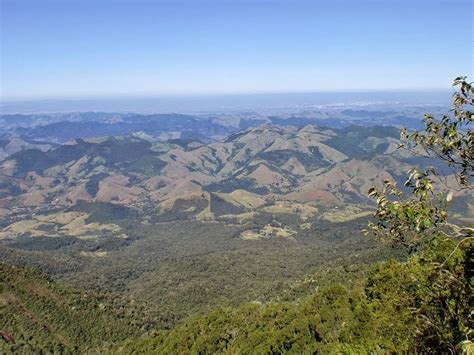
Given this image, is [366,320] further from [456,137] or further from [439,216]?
[456,137]

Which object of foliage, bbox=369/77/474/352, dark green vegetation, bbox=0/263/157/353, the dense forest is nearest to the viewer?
foliage, bbox=369/77/474/352

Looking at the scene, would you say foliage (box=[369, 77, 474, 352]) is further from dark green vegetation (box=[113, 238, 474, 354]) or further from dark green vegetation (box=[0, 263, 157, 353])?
dark green vegetation (box=[0, 263, 157, 353])

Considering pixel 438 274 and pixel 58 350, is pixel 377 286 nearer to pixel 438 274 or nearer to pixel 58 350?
pixel 438 274

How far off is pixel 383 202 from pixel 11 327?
387 ft

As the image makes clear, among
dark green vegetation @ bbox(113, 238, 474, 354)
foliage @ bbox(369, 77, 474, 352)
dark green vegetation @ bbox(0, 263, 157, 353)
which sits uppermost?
foliage @ bbox(369, 77, 474, 352)

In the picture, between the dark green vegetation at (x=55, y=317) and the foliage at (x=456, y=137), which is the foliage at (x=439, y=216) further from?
the dark green vegetation at (x=55, y=317)

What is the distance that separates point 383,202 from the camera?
58.5ft

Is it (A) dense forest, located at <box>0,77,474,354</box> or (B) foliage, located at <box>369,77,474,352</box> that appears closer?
(B) foliage, located at <box>369,77,474,352</box>

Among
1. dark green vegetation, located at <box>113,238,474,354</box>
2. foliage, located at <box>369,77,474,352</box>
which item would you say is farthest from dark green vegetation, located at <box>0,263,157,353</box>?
foliage, located at <box>369,77,474,352</box>

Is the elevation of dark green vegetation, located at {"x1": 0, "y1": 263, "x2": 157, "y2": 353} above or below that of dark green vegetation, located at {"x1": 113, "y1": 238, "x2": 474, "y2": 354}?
below

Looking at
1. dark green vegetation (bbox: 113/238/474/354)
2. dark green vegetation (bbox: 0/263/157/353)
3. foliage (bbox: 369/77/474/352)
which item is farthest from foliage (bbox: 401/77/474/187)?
dark green vegetation (bbox: 0/263/157/353)

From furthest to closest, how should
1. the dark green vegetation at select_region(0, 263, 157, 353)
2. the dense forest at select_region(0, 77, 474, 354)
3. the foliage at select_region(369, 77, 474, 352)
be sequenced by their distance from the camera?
the dark green vegetation at select_region(0, 263, 157, 353)
the dense forest at select_region(0, 77, 474, 354)
the foliage at select_region(369, 77, 474, 352)

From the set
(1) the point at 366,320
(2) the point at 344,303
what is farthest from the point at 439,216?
(2) the point at 344,303

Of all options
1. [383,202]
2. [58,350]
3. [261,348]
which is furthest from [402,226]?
[58,350]
